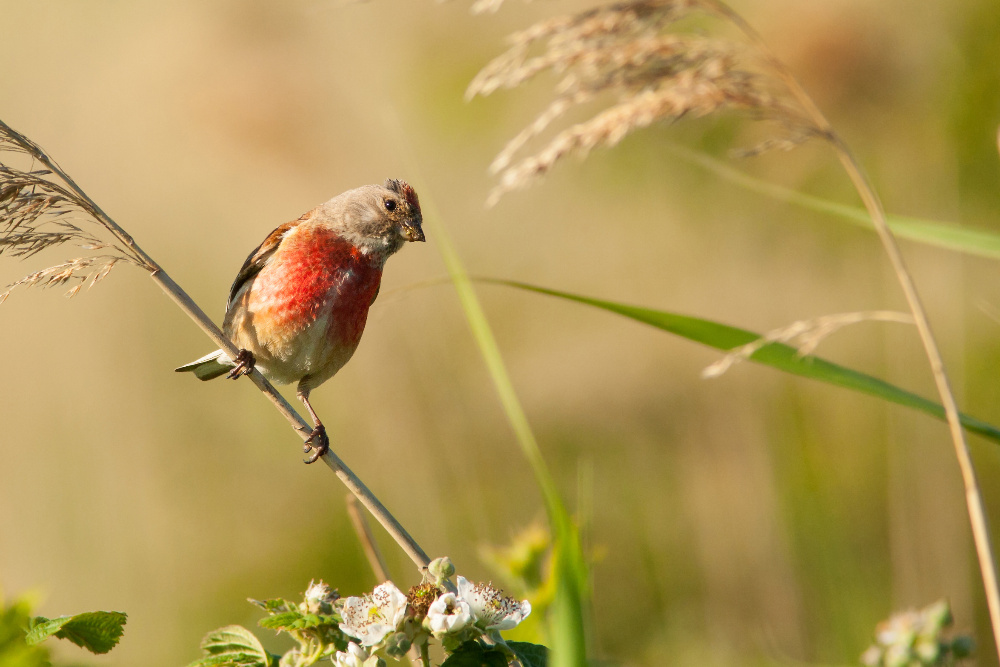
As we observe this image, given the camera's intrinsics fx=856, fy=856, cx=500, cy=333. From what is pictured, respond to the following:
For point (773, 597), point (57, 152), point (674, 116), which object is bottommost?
point (773, 597)

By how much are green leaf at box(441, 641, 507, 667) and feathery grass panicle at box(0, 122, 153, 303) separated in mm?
1047

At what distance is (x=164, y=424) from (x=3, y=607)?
170 inches

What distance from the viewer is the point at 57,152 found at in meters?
5.57

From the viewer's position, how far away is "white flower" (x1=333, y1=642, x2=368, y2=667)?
3.71 ft

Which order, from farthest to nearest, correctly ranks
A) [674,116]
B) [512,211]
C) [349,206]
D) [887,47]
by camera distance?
1. [512,211]
2. [887,47]
3. [349,206]
4. [674,116]

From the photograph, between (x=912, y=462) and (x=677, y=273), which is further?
(x=677, y=273)

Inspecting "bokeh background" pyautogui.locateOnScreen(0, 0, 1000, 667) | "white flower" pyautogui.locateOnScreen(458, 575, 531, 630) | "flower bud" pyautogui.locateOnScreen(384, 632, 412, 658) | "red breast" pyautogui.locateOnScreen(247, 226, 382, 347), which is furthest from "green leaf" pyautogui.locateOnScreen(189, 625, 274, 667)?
"bokeh background" pyautogui.locateOnScreen(0, 0, 1000, 667)

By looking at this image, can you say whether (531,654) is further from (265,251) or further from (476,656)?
(265,251)

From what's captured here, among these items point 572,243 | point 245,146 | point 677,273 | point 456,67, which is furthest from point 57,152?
point 677,273

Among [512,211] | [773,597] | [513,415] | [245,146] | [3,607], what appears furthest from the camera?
[512,211]

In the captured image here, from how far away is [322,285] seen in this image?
287 centimetres

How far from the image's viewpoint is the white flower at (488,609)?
3.85 feet

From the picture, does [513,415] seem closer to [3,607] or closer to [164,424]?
[3,607]

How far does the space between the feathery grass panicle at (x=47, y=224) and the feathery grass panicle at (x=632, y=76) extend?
82 centimetres
